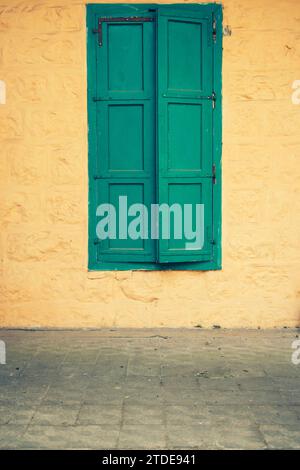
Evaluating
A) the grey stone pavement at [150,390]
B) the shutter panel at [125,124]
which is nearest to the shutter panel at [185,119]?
the shutter panel at [125,124]

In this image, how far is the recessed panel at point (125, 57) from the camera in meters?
6.28

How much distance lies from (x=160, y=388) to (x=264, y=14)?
341cm

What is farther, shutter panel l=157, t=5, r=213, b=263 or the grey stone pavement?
shutter panel l=157, t=5, r=213, b=263

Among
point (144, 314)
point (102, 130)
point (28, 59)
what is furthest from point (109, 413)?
point (28, 59)

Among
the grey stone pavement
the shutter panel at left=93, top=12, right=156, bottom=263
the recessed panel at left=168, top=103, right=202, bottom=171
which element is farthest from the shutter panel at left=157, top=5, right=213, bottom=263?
the grey stone pavement

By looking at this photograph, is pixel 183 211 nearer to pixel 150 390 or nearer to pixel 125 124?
pixel 125 124

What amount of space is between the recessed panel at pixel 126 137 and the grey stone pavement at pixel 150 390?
1496 millimetres

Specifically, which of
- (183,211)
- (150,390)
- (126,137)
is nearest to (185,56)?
(126,137)

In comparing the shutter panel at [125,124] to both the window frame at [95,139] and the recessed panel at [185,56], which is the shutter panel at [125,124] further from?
the recessed panel at [185,56]

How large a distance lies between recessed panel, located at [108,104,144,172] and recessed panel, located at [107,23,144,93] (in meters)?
0.19

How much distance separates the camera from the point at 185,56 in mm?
6309

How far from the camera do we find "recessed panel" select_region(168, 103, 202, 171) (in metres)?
6.32

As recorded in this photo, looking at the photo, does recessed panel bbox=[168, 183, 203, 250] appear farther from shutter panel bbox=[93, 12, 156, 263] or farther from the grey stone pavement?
the grey stone pavement

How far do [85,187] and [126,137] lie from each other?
569mm
